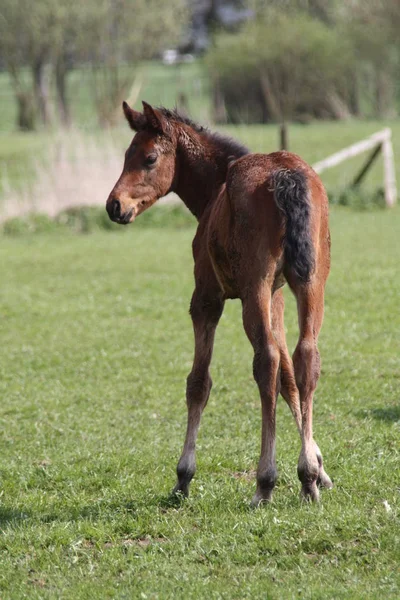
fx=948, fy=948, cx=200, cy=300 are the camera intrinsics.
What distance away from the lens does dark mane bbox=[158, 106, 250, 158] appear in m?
6.34

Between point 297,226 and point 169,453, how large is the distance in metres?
2.49

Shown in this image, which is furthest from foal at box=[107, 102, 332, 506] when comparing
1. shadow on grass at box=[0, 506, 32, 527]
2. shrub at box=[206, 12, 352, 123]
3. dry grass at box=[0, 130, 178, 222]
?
shrub at box=[206, 12, 352, 123]

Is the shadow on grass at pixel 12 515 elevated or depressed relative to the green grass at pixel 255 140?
elevated

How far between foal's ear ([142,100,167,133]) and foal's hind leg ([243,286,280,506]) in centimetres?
145

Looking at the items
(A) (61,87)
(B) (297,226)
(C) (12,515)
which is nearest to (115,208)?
(B) (297,226)

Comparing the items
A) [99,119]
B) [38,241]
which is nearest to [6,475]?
[38,241]

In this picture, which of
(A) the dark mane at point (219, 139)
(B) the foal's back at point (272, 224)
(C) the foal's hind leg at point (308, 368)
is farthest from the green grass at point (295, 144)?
(C) the foal's hind leg at point (308, 368)

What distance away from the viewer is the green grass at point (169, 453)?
462 centimetres

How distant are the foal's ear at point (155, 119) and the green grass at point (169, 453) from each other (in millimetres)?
2272

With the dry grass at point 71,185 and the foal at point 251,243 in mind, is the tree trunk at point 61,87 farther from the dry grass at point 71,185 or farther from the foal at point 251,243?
the foal at point 251,243

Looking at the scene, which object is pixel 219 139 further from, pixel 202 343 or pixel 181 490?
pixel 181 490

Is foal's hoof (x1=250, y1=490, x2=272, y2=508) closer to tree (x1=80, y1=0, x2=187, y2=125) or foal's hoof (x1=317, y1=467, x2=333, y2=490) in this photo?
foal's hoof (x1=317, y1=467, x2=333, y2=490)

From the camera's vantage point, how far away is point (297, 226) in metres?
5.16

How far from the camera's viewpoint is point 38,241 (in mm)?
20109
